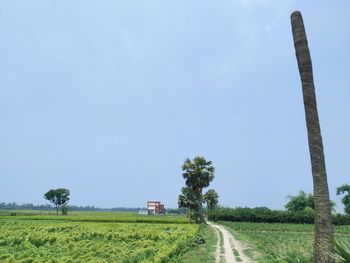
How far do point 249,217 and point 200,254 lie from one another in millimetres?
56485

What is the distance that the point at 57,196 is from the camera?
147 metres

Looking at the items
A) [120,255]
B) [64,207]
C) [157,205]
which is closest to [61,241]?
[120,255]

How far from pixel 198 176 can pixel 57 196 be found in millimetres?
89684

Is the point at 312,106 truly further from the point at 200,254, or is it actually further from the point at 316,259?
the point at 200,254

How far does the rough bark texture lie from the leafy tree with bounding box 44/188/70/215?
145 metres

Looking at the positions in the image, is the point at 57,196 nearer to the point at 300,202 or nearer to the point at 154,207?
the point at 154,207

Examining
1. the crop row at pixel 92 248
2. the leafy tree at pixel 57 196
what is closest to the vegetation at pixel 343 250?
the crop row at pixel 92 248

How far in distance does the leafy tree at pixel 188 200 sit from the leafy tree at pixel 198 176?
101 cm

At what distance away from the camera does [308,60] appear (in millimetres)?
9484

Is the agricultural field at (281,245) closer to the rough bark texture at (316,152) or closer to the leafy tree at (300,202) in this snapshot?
the rough bark texture at (316,152)

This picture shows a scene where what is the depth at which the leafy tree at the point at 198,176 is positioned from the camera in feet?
232

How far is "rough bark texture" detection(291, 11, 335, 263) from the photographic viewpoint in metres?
8.59

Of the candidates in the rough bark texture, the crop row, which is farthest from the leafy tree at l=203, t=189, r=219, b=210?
the rough bark texture

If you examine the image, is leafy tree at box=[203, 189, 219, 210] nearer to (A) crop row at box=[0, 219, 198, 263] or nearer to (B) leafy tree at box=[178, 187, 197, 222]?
(B) leafy tree at box=[178, 187, 197, 222]
